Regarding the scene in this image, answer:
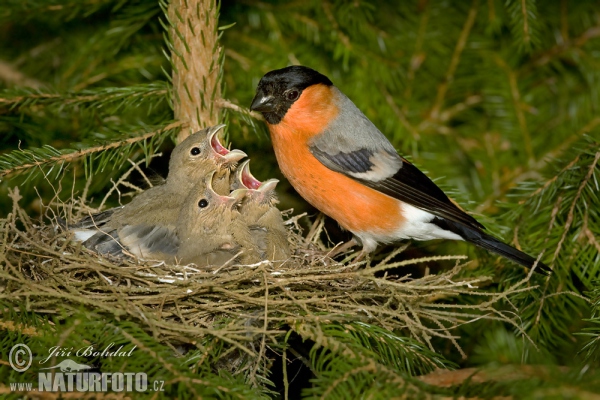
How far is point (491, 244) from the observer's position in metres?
2.87

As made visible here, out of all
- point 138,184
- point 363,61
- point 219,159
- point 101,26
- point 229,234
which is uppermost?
point 363,61

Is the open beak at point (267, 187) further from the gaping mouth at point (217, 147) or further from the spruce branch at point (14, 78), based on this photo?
the spruce branch at point (14, 78)

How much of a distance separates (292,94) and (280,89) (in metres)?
0.09

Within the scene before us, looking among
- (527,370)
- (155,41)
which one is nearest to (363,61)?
(155,41)

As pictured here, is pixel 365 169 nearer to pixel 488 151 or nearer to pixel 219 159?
pixel 219 159

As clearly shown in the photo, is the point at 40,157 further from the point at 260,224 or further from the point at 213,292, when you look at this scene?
the point at 260,224

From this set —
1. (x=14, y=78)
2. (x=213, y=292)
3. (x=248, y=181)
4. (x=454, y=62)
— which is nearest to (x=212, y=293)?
(x=213, y=292)

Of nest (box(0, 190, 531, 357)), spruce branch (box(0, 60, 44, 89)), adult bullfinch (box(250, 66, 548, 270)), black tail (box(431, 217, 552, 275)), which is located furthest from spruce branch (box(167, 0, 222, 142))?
spruce branch (box(0, 60, 44, 89))

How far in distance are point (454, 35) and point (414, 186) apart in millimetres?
1652

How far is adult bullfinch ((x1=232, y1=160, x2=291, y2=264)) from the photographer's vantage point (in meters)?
3.03

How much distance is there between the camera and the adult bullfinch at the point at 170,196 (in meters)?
2.98

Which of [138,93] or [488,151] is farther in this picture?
[488,151]

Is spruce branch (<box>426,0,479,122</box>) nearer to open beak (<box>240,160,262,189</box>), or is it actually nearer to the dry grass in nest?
open beak (<box>240,160,262,189</box>)

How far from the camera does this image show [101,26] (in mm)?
4043
